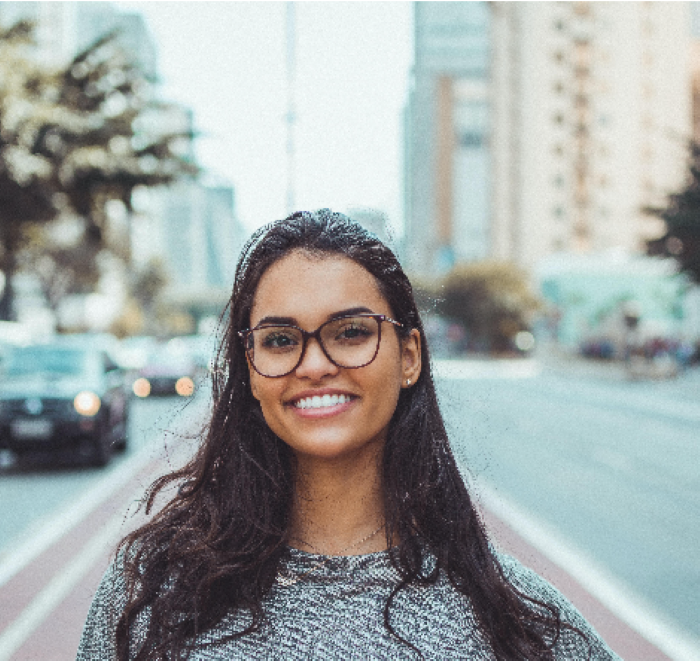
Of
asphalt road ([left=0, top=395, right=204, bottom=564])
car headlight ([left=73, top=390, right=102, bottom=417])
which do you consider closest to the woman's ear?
asphalt road ([left=0, top=395, right=204, bottom=564])

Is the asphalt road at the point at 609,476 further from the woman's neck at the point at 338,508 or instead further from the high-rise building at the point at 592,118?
the high-rise building at the point at 592,118

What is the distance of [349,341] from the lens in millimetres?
1696

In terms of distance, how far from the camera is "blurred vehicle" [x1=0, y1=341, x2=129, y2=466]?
11523mm

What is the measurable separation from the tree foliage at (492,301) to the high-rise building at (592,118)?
13.9 metres

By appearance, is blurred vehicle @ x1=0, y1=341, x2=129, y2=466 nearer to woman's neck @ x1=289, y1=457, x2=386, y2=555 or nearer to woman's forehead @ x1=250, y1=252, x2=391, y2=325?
woman's neck @ x1=289, y1=457, x2=386, y2=555

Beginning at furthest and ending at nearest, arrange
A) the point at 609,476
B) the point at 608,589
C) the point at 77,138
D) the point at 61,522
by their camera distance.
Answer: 1. the point at 77,138
2. the point at 609,476
3. the point at 61,522
4. the point at 608,589

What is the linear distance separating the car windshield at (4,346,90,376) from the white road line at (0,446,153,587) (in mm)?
1473

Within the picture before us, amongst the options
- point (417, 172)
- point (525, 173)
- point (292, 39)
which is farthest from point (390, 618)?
point (417, 172)

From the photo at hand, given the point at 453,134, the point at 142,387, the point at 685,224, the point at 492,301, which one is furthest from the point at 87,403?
the point at 453,134

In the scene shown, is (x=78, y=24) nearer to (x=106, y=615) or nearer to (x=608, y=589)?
(x=608, y=589)

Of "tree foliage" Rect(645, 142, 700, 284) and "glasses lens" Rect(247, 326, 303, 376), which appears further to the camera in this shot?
"tree foliage" Rect(645, 142, 700, 284)

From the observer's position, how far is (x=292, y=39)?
17.5m

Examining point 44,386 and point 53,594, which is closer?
point 53,594

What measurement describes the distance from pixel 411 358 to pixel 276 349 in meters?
0.30
